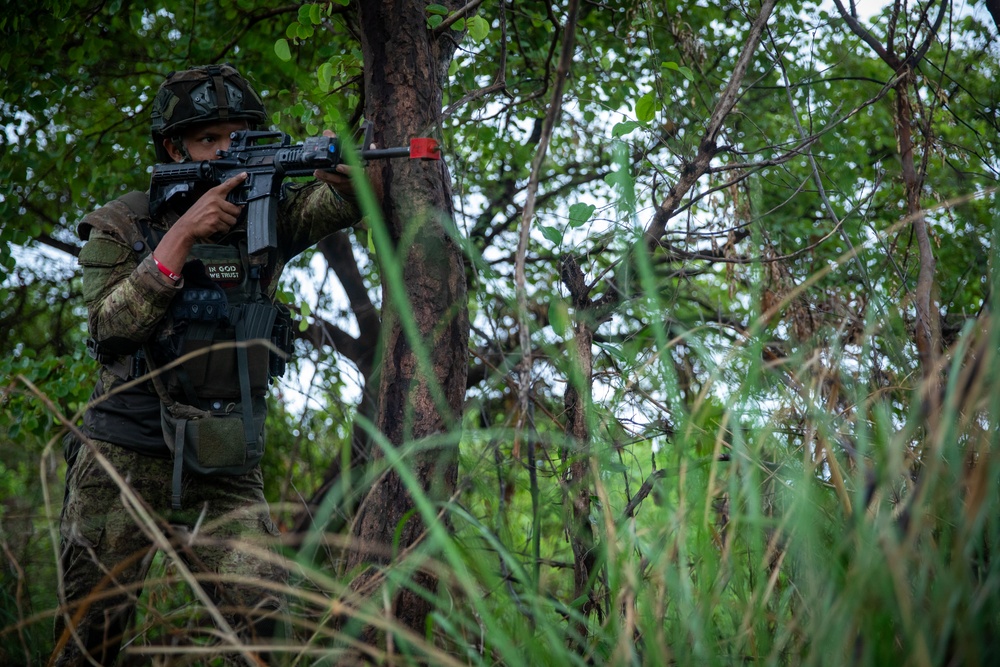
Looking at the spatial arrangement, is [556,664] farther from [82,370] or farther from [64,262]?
[64,262]

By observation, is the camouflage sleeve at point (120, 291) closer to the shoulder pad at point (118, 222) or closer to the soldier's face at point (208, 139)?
the shoulder pad at point (118, 222)

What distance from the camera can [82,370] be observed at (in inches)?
156

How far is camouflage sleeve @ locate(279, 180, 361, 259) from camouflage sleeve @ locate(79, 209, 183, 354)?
45cm

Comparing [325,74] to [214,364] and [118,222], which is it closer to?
[118,222]

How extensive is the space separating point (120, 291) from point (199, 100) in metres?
0.74

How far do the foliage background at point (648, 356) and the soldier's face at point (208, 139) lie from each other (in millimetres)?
249

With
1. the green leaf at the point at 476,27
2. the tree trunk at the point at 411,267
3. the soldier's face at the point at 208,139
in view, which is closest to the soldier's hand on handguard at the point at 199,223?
the soldier's face at the point at 208,139

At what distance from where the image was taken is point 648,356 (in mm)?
1709

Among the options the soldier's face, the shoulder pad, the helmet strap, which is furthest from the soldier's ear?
the shoulder pad

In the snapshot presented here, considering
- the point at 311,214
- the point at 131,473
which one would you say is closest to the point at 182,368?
the point at 131,473

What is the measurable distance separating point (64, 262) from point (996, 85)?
5.39m

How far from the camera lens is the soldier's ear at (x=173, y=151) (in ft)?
9.26

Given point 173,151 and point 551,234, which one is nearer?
point 551,234

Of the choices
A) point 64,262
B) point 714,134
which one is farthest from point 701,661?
point 64,262
